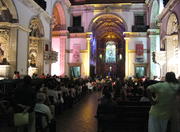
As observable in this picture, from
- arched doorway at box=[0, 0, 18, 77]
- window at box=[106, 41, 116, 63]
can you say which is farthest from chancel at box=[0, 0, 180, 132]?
window at box=[106, 41, 116, 63]

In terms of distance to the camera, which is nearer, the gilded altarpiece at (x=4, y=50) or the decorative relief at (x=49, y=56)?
the gilded altarpiece at (x=4, y=50)

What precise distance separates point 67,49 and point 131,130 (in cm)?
2300

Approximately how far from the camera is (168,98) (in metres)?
4.25

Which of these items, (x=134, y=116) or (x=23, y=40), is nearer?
(x=134, y=116)

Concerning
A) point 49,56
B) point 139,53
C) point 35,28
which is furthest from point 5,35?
point 139,53

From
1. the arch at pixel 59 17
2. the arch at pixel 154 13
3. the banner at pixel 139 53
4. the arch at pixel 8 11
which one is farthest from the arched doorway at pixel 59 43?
the arch at pixel 8 11

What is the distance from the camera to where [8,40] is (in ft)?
46.8

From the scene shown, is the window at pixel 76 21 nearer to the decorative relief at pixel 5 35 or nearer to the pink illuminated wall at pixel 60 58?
the pink illuminated wall at pixel 60 58

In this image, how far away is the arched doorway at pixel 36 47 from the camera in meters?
18.3

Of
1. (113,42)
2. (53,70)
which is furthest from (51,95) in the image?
(113,42)

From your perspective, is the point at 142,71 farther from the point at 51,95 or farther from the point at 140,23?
the point at 51,95

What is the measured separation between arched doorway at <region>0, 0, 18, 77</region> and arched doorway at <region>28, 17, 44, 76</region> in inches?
156

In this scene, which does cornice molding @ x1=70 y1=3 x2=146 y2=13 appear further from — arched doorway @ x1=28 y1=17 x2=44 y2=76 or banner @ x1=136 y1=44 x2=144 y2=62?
arched doorway @ x1=28 y1=17 x2=44 y2=76

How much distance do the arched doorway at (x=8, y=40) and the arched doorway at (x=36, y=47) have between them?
3.96 m
